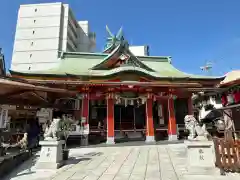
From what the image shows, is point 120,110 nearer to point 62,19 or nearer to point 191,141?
point 191,141

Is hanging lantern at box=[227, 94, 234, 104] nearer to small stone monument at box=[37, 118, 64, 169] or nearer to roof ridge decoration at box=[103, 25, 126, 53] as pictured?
roof ridge decoration at box=[103, 25, 126, 53]

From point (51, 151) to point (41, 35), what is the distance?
52335 millimetres

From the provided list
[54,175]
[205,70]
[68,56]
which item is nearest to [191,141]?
[54,175]

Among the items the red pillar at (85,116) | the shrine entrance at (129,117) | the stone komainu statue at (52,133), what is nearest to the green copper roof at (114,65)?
the red pillar at (85,116)

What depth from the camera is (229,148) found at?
20.5 ft

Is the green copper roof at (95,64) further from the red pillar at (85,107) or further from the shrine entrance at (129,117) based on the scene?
the shrine entrance at (129,117)

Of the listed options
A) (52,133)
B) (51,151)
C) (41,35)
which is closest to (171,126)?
(52,133)

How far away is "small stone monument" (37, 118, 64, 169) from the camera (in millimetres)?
7355

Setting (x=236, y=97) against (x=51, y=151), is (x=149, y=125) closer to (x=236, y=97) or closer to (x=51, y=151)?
(x=236, y=97)

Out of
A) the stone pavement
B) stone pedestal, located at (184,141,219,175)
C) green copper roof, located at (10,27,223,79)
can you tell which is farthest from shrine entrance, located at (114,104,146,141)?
stone pedestal, located at (184,141,219,175)

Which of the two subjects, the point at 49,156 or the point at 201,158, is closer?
the point at 201,158

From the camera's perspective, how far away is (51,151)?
7.53 m

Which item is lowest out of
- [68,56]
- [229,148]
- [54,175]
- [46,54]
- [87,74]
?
[54,175]

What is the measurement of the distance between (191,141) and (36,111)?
1112 centimetres
